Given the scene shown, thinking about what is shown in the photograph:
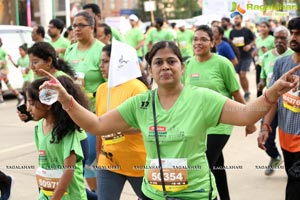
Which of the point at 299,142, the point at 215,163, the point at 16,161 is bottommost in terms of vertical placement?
the point at 16,161

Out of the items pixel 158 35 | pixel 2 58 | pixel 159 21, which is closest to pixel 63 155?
pixel 2 58

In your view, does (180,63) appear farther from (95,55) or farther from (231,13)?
(95,55)

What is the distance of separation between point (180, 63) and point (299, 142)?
1.51 m

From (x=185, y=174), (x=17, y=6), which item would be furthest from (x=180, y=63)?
(x=17, y=6)

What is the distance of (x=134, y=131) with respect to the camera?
12.5 ft

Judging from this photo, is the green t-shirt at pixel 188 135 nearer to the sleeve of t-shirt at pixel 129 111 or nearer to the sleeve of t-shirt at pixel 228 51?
the sleeve of t-shirt at pixel 129 111

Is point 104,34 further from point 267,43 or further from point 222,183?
point 267,43

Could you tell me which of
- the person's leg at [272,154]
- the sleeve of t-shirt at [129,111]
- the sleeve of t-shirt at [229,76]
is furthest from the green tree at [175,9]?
the sleeve of t-shirt at [129,111]

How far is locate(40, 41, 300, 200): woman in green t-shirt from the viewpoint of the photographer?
2.83 meters

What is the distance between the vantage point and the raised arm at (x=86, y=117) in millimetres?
2859

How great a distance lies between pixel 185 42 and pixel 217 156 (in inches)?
438

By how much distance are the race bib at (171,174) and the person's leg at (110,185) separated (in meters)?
1.05

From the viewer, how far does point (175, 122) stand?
286 centimetres

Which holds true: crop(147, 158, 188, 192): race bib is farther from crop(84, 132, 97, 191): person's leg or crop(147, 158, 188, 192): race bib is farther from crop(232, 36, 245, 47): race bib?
crop(232, 36, 245, 47): race bib
